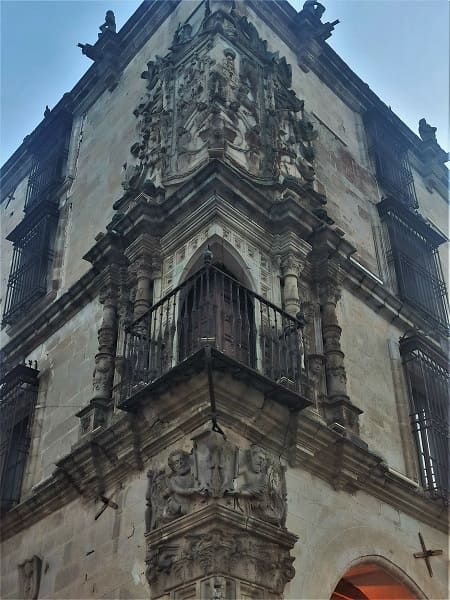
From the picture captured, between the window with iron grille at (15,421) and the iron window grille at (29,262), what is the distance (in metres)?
1.98

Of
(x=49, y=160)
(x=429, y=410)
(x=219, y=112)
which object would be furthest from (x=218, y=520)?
(x=49, y=160)

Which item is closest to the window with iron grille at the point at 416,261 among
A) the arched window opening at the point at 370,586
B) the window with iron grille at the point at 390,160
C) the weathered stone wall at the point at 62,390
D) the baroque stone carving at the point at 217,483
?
the window with iron grille at the point at 390,160

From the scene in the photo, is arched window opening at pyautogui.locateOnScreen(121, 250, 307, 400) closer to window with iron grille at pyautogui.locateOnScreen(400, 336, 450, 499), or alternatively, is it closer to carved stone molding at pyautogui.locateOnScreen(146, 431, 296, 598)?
carved stone molding at pyautogui.locateOnScreen(146, 431, 296, 598)

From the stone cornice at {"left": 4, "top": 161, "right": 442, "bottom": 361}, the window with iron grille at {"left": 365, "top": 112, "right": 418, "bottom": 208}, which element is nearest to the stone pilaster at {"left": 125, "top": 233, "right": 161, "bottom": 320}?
the stone cornice at {"left": 4, "top": 161, "right": 442, "bottom": 361}

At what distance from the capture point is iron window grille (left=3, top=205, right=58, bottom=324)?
13.5m

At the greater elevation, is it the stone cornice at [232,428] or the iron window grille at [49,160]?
the iron window grille at [49,160]

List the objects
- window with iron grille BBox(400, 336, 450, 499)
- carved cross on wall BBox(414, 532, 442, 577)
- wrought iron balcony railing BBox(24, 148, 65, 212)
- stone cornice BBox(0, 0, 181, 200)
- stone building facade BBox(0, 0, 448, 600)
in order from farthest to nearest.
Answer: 1. wrought iron balcony railing BBox(24, 148, 65, 212)
2. stone cornice BBox(0, 0, 181, 200)
3. window with iron grille BBox(400, 336, 450, 499)
4. carved cross on wall BBox(414, 532, 442, 577)
5. stone building facade BBox(0, 0, 448, 600)

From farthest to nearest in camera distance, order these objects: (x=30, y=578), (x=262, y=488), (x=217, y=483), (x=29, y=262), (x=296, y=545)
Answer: (x=29, y=262), (x=30, y=578), (x=296, y=545), (x=262, y=488), (x=217, y=483)

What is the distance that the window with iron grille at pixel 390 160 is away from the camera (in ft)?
49.3

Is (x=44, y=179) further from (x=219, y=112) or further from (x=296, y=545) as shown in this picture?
(x=296, y=545)

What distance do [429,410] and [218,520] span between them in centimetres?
480

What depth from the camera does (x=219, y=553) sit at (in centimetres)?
677

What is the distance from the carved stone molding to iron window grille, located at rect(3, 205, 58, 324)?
262 inches

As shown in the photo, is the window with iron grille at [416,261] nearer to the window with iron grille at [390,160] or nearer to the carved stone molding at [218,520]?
the window with iron grille at [390,160]
